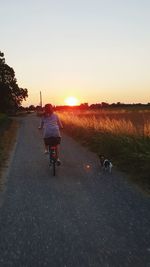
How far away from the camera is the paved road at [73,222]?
18.3 feet

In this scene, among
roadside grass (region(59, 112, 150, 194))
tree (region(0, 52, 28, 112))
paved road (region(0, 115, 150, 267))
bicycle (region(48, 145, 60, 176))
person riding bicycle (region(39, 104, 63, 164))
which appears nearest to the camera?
paved road (region(0, 115, 150, 267))

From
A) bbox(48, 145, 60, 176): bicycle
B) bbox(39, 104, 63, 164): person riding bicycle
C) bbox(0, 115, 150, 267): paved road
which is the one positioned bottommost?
bbox(0, 115, 150, 267): paved road

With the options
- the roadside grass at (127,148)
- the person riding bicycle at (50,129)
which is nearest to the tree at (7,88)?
the roadside grass at (127,148)

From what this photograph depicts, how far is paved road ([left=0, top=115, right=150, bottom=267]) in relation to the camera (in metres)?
5.57

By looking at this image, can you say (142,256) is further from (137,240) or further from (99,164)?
(99,164)

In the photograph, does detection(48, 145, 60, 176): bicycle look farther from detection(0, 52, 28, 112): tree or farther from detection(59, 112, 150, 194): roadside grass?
detection(0, 52, 28, 112): tree

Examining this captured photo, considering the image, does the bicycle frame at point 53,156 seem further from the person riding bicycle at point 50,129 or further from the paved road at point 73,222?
the paved road at point 73,222

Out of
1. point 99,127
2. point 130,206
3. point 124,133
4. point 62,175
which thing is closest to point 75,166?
point 62,175

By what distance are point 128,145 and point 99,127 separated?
6.99m

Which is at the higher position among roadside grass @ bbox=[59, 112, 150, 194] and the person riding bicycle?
the person riding bicycle

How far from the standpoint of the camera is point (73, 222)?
717cm

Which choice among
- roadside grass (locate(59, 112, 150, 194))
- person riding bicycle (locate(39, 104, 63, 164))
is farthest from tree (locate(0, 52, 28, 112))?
person riding bicycle (locate(39, 104, 63, 164))

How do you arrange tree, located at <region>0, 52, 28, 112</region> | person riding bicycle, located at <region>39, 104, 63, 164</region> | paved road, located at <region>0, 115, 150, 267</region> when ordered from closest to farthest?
paved road, located at <region>0, 115, 150, 267</region> → person riding bicycle, located at <region>39, 104, 63, 164</region> → tree, located at <region>0, 52, 28, 112</region>

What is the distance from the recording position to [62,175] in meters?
12.3
